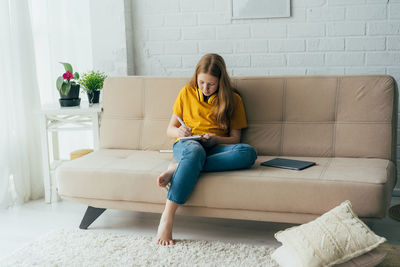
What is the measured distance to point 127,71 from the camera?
10.9 feet

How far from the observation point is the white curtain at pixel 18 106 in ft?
9.75

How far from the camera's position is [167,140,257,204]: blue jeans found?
2191 mm

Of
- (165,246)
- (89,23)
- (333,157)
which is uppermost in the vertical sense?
(89,23)

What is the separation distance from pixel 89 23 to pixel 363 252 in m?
2.55

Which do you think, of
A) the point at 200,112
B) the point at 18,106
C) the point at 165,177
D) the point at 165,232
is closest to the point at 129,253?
the point at 165,232

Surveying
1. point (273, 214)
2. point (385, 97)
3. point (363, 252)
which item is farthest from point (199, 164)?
point (385, 97)

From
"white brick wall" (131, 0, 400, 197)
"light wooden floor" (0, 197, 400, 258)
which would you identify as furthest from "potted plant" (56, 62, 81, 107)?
"light wooden floor" (0, 197, 400, 258)

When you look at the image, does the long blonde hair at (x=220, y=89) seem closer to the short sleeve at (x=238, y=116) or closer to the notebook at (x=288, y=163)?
the short sleeve at (x=238, y=116)

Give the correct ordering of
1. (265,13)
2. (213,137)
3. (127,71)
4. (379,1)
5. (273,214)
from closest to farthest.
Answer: (273,214) < (213,137) < (379,1) < (265,13) < (127,71)

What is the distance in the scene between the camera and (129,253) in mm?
2178

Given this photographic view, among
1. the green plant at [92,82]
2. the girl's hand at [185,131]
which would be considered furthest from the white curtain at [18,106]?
the girl's hand at [185,131]

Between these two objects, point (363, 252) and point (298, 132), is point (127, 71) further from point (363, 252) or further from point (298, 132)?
point (363, 252)

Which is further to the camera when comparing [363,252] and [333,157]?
[333,157]

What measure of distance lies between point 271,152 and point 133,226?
893 mm
